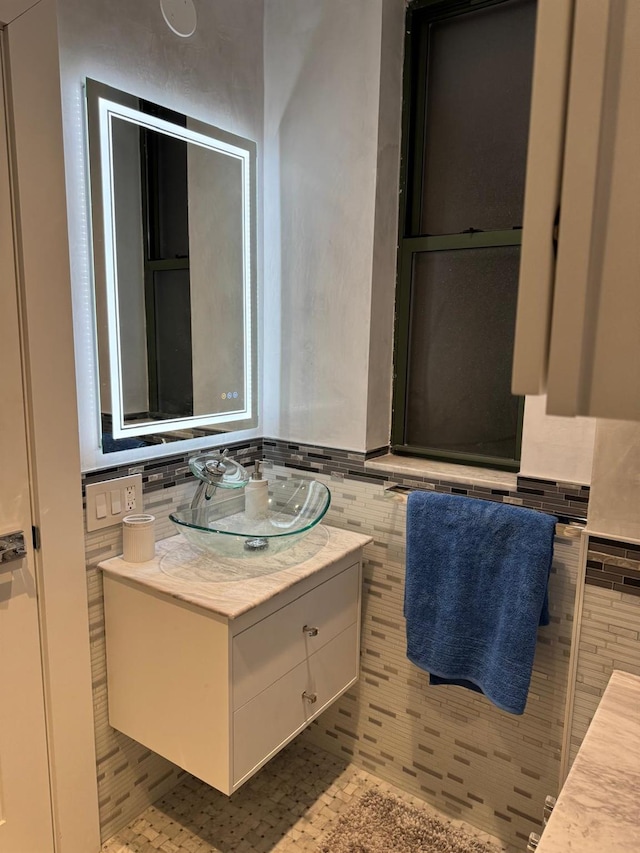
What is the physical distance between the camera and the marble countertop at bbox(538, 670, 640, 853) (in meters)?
0.73

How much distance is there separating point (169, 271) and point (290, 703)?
1274 mm

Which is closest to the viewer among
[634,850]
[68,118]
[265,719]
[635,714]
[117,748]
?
[634,850]

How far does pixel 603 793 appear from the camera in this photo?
2.65ft

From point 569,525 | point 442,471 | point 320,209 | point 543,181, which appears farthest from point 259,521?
point 543,181

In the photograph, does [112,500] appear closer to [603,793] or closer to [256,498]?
[256,498]

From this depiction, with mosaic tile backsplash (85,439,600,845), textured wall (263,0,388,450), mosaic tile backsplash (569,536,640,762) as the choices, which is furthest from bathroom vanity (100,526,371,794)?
mosaic tile backsplash (569,536,640,762)

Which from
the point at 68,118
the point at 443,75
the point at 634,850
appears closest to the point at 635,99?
the point at 634,850

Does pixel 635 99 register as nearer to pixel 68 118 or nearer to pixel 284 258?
pixel 68 118

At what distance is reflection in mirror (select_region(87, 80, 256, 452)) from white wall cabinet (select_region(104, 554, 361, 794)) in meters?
0.51

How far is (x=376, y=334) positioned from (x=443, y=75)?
32.3 inches

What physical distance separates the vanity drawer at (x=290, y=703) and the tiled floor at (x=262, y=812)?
372 millimetres

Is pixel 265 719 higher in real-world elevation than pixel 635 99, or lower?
lower

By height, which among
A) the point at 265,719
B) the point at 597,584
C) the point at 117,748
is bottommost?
the point at 117,748

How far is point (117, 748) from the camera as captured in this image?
1.63 meters
